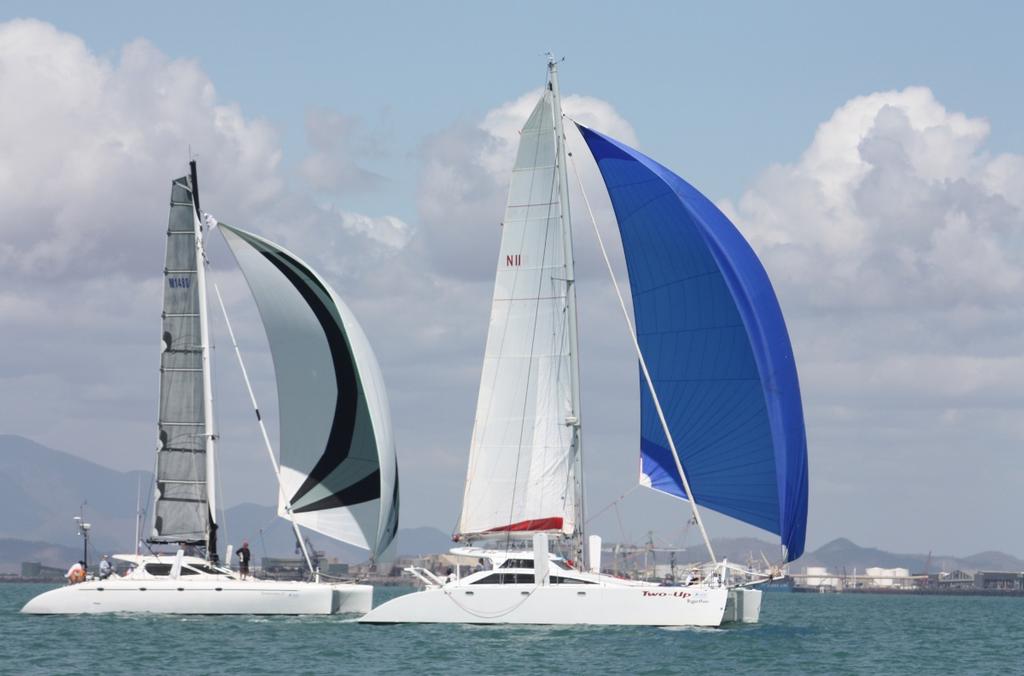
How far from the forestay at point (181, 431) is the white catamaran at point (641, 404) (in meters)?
6.74

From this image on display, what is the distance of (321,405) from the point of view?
149 ft

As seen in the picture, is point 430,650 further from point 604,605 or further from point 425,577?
point 425,577

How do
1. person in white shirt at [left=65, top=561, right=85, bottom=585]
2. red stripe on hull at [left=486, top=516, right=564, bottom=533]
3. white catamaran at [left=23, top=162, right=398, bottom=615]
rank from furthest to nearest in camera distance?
person in white shirt at [left=65, top=561, right=85, bottom=585]
white catamaran at [left=23, top=162, right=398, bottom=615]
red stripe on hull at [left=486, top=516, right=564, bottom=533]

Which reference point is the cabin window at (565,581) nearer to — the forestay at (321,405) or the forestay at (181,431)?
the forestay at (321,405)

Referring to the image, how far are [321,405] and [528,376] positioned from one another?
657 cm

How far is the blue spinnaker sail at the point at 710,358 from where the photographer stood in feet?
131

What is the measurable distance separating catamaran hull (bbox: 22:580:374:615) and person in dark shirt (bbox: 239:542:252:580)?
0.70 metres

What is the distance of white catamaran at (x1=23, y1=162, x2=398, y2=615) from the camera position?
45.4m

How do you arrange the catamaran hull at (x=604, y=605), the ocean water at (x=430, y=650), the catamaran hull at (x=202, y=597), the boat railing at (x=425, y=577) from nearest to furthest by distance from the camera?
the ocean water at (x=430, y=650), the catamaran hull at (x=604, y=605), the boat railing at (x=425, y=577), the catamaran hull at (x=202, y=597)

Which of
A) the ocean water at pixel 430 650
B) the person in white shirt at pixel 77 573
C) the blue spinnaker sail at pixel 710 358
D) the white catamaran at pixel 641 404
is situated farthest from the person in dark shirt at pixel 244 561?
the blue spinnaker sail at pixel 710 358

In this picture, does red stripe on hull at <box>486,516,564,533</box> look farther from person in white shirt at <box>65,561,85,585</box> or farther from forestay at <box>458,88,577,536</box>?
person in white shirt at <box>65,561,85,585</box>

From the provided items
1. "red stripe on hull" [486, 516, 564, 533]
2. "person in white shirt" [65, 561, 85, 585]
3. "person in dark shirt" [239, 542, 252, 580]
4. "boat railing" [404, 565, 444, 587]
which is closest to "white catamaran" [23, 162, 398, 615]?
"person in dark shirt" [239, 542, 252, 580]

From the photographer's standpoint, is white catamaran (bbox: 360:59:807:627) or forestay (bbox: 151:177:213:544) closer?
white catamaran (bbox: 360:59:807:627)

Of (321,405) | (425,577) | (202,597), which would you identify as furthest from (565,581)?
(202,597)
